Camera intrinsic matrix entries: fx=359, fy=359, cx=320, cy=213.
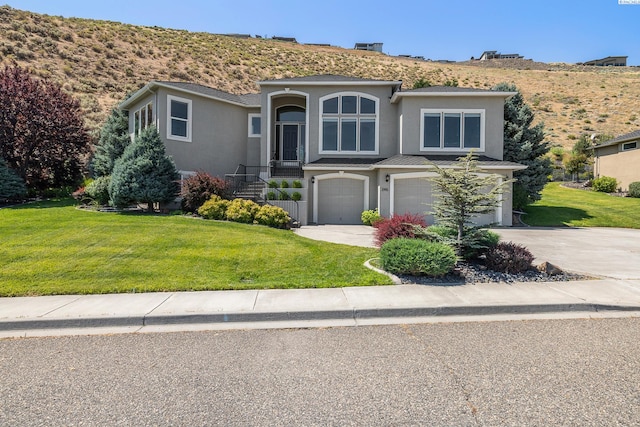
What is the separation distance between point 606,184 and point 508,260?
1042 inches

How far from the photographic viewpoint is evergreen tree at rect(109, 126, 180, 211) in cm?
1481

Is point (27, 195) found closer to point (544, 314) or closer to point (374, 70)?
point (544, 314)

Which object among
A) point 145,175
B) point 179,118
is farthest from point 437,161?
point 145,175

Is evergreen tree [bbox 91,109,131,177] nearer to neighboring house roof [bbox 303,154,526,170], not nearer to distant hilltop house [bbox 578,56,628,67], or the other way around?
neighboring house roof [bbox 303,154,526,170]

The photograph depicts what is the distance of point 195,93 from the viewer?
1808cm

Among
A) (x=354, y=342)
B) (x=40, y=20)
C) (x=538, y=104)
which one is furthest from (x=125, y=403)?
(x=538, y=104)

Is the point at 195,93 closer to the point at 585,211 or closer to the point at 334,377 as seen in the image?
the point at 334,377

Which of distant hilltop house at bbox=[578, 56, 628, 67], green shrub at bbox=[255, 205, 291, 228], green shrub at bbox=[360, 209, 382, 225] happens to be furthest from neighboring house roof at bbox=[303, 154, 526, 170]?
distant hilltop house at bbox=[578, 56, 628, 67]

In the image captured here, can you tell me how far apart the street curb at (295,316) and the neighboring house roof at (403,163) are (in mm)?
11045

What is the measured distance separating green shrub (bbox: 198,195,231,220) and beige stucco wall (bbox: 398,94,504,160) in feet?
30.9

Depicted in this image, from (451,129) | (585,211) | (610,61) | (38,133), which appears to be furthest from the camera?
(610,61)

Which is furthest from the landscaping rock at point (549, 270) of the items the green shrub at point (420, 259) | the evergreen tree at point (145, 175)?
the evergreen tree at point (145, 175)

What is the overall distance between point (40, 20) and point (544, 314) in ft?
187

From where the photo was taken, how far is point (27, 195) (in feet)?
61.7
